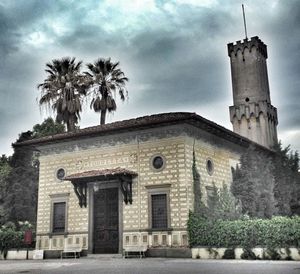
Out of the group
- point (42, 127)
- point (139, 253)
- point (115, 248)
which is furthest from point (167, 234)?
point (42, 127)

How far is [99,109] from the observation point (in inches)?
1359

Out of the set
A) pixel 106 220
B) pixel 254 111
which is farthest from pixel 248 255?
pixel 254 111

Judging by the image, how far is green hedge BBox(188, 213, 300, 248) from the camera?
15.8 metres

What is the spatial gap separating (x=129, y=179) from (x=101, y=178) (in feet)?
4.45

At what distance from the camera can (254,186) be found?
22.0 m

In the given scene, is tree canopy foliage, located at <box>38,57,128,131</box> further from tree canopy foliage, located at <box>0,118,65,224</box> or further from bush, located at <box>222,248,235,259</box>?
bush, located at <box>222,248,235,259</box>

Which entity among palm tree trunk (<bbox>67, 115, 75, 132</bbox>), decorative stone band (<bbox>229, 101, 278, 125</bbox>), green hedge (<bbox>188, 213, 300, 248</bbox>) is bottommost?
green hedge (<bbox>188, 213, 300, 248</bbox>)

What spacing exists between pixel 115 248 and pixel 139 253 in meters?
1.78

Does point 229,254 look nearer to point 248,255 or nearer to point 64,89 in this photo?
point 248,255

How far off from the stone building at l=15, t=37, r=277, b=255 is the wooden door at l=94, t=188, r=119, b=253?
5 cm

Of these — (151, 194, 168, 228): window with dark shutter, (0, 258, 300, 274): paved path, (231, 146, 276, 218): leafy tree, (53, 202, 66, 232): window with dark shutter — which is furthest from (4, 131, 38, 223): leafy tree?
(231, 146, 276, 218): leafy tree

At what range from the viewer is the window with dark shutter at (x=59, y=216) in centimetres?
2162

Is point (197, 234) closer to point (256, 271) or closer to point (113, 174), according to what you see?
point (113, 174)

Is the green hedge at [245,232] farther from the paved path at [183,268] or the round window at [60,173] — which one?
the round window at [60,173]
